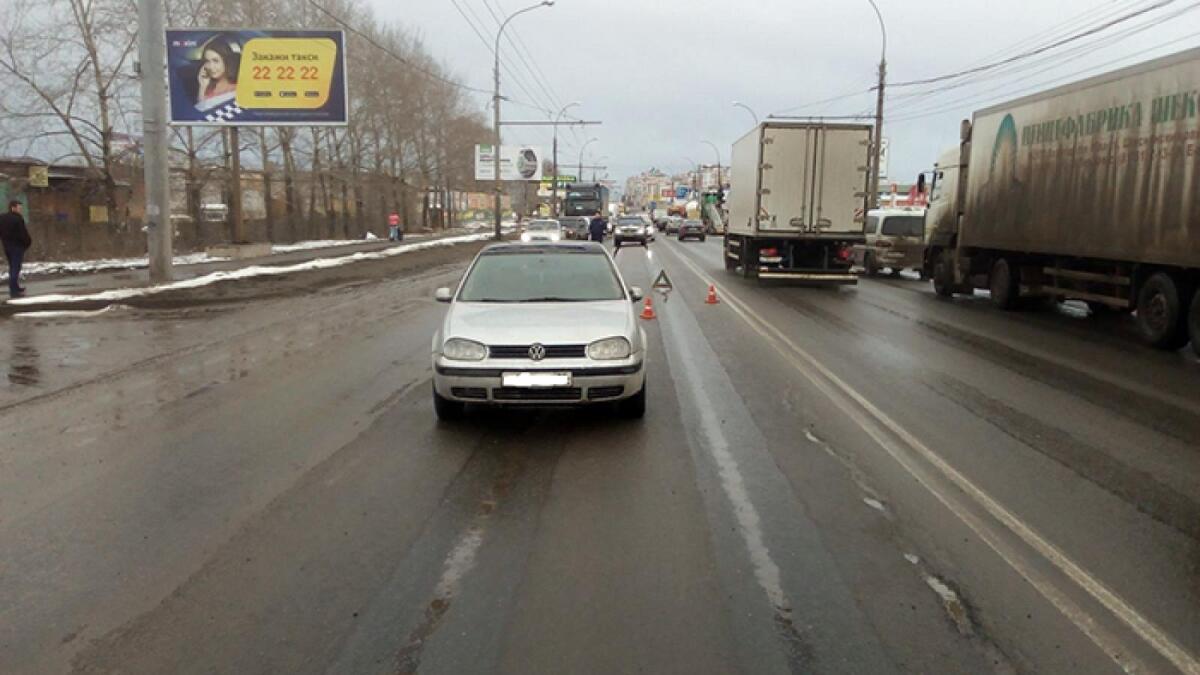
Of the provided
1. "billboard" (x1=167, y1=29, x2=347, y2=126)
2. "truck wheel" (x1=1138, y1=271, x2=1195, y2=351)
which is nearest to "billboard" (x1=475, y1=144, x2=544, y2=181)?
"billboard" (x1=167, y1=29, x2=347, y2=126)

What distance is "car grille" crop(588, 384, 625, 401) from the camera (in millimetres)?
6539

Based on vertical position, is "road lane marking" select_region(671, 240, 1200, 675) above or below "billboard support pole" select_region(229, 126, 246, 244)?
below

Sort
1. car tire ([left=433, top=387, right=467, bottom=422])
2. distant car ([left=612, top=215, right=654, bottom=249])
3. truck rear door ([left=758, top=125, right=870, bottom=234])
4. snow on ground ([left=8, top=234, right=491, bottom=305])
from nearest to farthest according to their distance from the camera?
car tire ([left=433, top=387, right=467, bottom=422]) → snow on ground ([left=8, top=234, right=491, bottom=305]) → truck rear door ([left=758, top=125, right=870, bottom=234]) → distant car ([left=612, top=215, right=654, bottom=249])

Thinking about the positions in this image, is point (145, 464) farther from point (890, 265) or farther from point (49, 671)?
point (890, 265)

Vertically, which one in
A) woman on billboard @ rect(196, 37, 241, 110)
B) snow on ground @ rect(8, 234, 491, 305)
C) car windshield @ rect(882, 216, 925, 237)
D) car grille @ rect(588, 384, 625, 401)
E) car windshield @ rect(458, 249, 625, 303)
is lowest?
snow on ground @ rect(8, 234, 491, 305)

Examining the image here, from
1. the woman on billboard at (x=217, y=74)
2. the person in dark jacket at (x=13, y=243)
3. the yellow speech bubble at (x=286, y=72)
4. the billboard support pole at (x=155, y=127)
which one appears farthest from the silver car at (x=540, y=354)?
the yellow speech bubble at (x=286, y=72)

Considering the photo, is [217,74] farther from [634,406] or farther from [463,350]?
[634,406]

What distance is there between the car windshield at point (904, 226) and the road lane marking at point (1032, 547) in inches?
698

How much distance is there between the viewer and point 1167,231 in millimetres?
10766

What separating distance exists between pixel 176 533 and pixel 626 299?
13.6 ft

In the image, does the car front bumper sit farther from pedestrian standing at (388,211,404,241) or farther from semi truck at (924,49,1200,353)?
pedestrian standing at (388,211,404,241)

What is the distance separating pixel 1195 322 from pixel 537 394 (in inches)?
353

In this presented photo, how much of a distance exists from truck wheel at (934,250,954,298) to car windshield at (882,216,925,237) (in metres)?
5.61

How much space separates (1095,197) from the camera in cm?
1238
